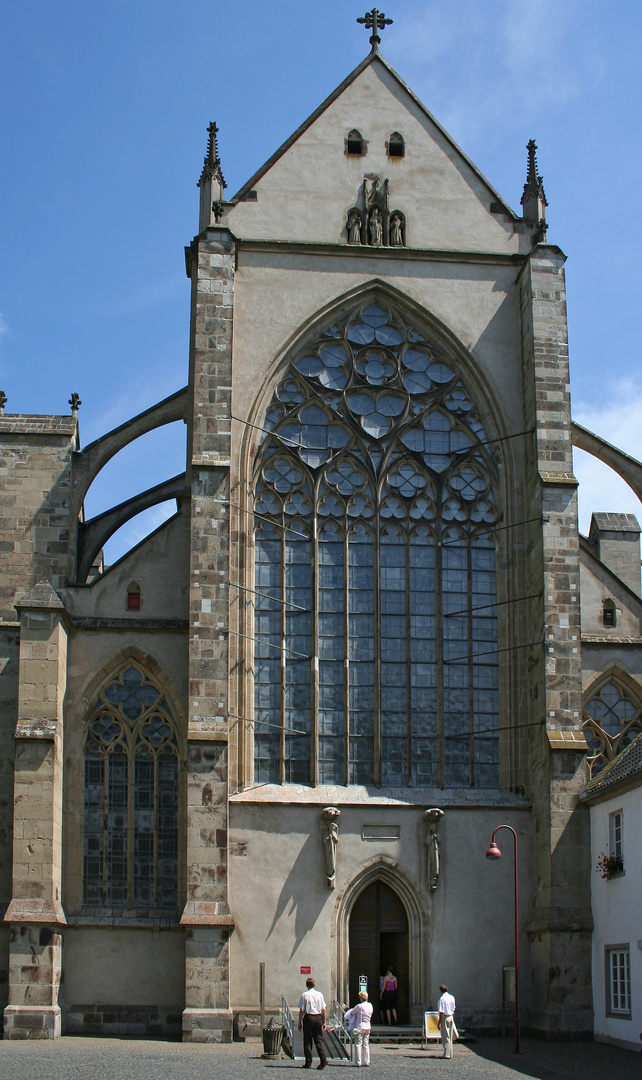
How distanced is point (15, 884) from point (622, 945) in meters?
9.63

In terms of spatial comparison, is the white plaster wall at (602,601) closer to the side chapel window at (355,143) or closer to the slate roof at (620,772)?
the slate roof at (620,772)

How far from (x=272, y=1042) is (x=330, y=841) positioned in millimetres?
4328

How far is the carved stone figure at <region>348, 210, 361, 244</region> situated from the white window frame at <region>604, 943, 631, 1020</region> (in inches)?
543

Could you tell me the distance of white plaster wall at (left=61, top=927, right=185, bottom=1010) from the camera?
23234 mm

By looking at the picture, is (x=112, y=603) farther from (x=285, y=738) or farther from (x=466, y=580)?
(x=466, y=580)

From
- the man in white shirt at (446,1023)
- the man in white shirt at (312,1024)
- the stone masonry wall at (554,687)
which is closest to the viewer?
the man in white shirt at (312,1024)

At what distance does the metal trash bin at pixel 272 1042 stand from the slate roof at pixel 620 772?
6.38 meters

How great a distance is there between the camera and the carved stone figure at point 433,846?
933 inches

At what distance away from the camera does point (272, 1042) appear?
778 inches

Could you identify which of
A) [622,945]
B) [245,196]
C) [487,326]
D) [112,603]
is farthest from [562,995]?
[245,196]

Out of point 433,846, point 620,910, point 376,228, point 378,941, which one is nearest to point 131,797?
point 378,941

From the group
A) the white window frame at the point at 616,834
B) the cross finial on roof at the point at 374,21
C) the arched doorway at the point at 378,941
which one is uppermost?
the cross finial on roof at the point at 374,21

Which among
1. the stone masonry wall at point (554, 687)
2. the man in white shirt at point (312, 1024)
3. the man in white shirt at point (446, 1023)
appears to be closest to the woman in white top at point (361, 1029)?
the man in white shirt at point (312, 1024)

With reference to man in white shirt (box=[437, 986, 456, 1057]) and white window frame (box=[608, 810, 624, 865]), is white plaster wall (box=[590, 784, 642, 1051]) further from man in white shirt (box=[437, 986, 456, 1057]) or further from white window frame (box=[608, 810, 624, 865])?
man in white shirt (box=[437, 986, 456, 1057])
